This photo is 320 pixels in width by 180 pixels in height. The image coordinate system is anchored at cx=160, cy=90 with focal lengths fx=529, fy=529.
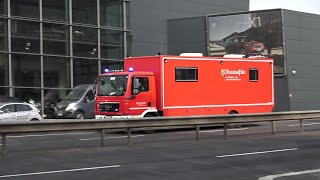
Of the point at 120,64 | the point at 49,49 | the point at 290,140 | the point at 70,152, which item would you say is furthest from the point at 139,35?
the point at 70,152

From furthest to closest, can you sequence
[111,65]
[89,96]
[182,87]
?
[111,65] → [89,96] → [182,87]

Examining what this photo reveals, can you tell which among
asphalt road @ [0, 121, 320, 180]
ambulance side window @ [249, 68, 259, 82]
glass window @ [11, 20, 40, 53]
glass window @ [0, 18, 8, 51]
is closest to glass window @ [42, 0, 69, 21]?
glass window @ [11, 20, 40, 53]

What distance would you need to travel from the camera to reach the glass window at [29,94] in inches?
1192

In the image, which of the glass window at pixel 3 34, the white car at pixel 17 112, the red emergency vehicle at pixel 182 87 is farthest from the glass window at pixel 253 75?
the glass window at pixel 3 34

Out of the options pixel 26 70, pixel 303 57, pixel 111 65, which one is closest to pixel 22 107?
pixel 26 70

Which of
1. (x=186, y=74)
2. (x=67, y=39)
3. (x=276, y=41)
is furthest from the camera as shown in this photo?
(x=276, y=41)

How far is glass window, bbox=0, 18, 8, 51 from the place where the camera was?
2955cm

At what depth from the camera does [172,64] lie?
72.0 ft

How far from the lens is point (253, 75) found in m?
24.8

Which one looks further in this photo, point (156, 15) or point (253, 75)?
point (156, 15)

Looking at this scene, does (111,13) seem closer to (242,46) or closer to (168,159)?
(242,46)

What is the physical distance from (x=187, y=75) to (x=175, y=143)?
21.8 feet

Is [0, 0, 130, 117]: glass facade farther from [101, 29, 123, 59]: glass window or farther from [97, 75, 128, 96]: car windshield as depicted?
[97, 75, 128, 96]: car windshield

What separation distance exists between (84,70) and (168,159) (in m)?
21.8
